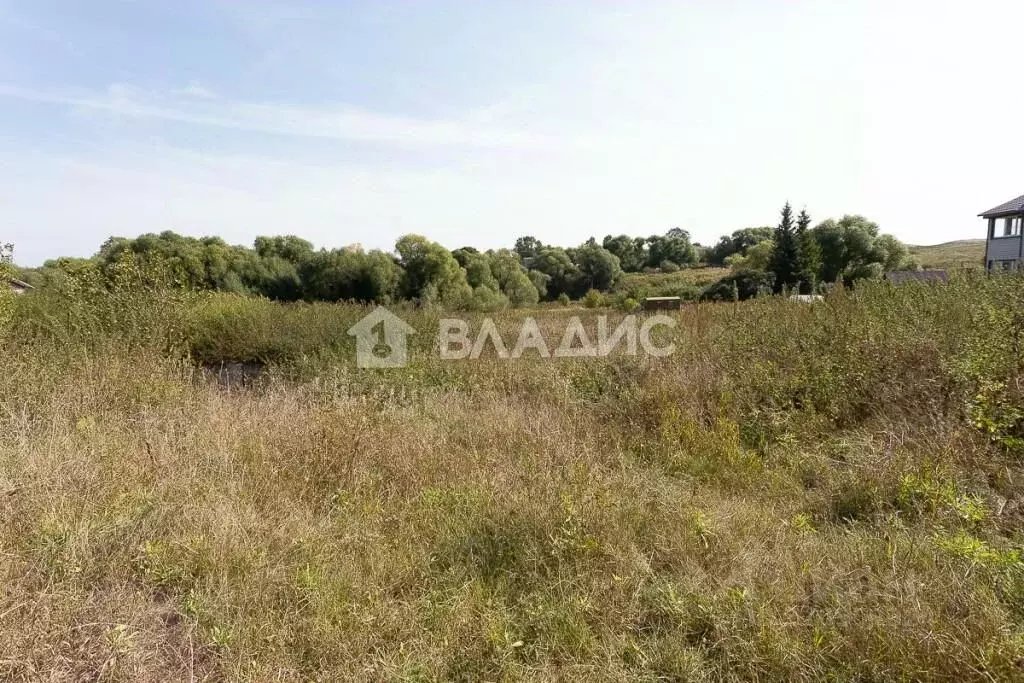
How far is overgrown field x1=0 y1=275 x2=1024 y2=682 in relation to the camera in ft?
5.98

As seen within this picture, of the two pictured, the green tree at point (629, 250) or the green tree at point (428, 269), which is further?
the green tree at point (629, 250)

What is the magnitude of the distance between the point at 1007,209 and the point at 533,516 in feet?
97.1

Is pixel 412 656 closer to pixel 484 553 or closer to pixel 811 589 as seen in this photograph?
pixel 484 553

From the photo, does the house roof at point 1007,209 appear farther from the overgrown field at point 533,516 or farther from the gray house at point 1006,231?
the overgrown field at point 533,516

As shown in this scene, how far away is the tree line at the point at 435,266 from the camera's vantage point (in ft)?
32.8

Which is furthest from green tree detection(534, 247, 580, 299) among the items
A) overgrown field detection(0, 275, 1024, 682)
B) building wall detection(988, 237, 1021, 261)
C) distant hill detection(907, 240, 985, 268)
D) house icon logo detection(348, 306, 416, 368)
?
overgrown field detection(0, 275, 1024, 682)

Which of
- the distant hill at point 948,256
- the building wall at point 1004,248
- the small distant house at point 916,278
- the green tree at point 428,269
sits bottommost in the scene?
the small distant house at point 916,278

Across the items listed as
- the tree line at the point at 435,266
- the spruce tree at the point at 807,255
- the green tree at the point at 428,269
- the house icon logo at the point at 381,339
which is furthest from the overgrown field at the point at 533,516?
the spruce tree at the point at 807,255

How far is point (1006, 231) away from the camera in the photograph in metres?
22.5

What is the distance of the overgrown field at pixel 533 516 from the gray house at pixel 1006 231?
23909mm

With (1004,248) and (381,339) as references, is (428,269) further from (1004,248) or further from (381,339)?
(1004,248)

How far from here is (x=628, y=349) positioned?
6629mm

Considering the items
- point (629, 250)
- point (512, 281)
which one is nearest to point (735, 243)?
point (629, 250)

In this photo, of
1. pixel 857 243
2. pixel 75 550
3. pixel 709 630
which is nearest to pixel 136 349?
pixel 75 550
